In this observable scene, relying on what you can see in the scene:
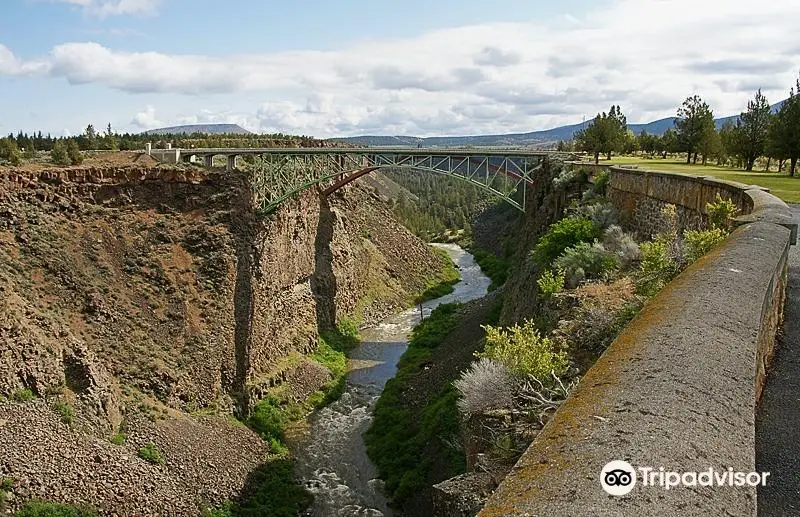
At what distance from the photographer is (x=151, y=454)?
20.4 metres

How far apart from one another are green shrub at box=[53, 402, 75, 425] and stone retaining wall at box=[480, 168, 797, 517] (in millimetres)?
18891

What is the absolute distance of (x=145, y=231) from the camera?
28359 millimetres

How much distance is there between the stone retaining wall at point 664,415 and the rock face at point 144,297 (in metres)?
17.4

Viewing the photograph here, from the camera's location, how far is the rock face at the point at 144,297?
2089cm

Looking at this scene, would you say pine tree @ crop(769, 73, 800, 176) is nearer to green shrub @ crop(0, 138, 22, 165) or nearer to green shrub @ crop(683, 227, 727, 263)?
green shrub @ crop(683, 227, 727, 263)

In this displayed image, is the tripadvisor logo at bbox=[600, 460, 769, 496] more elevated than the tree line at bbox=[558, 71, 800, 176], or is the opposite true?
the tree line at bbox=[558, 71, 800, 176]

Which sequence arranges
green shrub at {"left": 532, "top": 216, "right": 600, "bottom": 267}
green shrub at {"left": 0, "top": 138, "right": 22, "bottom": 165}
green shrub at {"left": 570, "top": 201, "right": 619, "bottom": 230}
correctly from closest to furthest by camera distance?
1. green shrub at {"left": 532, "top": 216, "right": 600, "bottom": 267}
2. green shrub at {"left": 570, "top": 201, "right": 619, "bottom": 230}
3. green shrub at {"left": 0, "top": 138, "right": 22, "bottom": 165}

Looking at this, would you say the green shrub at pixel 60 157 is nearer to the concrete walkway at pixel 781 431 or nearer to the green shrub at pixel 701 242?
the green shrub at pixel 701 242

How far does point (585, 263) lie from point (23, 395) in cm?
1652

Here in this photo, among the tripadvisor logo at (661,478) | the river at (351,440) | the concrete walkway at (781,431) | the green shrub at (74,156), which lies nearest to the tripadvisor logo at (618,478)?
the tripadvisor logo at (661,478)

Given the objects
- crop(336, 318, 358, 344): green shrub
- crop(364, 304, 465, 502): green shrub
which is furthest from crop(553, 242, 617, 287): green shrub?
crop(336, 318, 358, 344): green shrub

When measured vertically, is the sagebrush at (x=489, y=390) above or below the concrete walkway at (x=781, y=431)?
below

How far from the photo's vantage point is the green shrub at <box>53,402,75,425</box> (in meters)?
19.2

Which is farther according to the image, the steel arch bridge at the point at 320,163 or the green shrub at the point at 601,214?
the steel arch bridge at the point at 320,163
